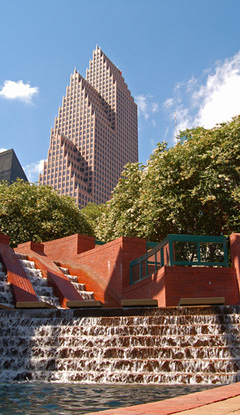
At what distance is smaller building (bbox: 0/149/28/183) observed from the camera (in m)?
138

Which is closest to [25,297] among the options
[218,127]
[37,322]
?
[37,322]

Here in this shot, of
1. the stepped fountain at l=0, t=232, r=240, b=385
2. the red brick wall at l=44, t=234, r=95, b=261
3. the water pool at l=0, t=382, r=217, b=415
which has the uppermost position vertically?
the red brick wall at l=44, t=234, r=95, b=261

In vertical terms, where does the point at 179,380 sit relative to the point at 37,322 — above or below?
below

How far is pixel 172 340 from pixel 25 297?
891cm

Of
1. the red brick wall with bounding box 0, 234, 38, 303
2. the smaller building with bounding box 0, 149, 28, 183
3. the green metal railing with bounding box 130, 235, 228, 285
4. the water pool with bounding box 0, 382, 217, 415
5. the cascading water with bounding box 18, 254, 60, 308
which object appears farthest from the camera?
the smaller building with bounding box 0, 149, 28, 183

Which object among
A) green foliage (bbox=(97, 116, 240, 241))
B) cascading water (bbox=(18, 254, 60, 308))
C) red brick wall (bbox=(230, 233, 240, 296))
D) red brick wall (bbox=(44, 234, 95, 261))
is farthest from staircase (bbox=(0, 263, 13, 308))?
red brick wall (bbox=(230, 233, 240, 296))

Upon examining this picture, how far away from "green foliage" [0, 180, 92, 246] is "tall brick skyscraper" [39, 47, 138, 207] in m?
105

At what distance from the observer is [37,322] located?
41.1 ft

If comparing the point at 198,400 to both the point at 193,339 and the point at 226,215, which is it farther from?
the point at 226,215

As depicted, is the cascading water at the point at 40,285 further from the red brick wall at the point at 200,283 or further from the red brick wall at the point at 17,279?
the red brick wall at the point at 200,283

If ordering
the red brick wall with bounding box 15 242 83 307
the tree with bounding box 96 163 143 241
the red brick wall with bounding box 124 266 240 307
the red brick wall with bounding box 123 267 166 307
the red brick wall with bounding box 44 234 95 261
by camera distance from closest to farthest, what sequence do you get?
the red brick wall with bounding box 124 266 240 307
the red brick wall with bounding box 123 267 166 307
the red brick wall with bounding box 15 242 83 307
the red brick wall with bounding box 44 234 95 261
the tree with bounding box 96 163 143 241

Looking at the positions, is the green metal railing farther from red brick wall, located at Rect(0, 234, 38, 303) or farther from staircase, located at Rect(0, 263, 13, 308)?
staircase, located at Rect(0, 263, 13, 308)

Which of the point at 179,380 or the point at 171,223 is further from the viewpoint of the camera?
the point at 171,223

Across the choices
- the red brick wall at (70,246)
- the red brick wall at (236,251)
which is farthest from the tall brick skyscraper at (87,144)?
the red brick wall at (236,251)
